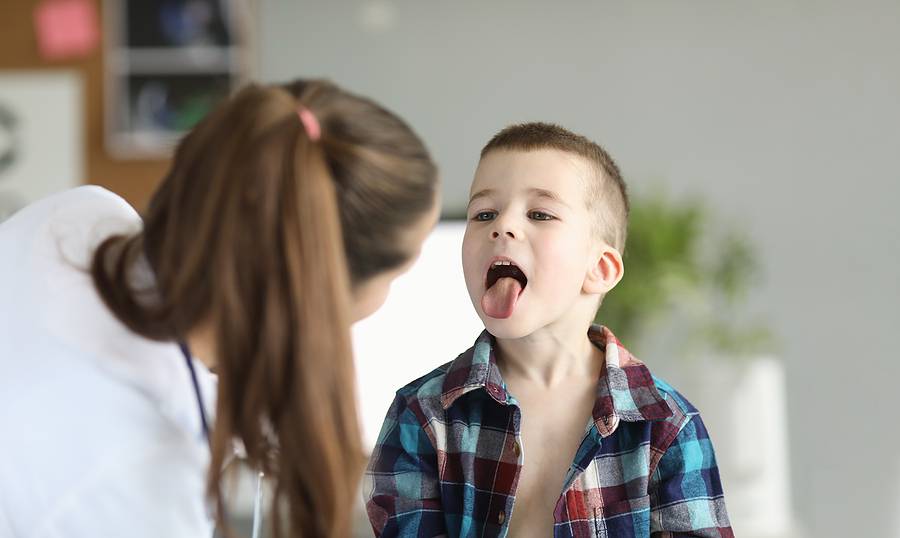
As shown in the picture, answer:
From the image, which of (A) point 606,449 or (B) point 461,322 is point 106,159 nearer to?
(B) point 461,322

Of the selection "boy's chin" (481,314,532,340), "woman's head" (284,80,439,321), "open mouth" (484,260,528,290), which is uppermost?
"woman's head" (284,80,439,321)

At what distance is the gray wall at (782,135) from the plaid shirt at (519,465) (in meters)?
1.31

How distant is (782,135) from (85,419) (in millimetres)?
1929

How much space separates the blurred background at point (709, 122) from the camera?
2.25 meters

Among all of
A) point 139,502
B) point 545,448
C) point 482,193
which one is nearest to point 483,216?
point 482,193

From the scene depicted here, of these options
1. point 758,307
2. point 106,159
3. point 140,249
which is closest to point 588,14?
point 758,307

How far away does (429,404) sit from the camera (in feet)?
3.43

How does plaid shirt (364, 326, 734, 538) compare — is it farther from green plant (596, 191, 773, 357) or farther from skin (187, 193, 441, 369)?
green plant (596, 191, 773, 357)

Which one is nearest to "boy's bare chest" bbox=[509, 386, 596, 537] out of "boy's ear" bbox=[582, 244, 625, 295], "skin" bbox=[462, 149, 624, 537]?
"skin" bbox=[462, 149, 624, 537]

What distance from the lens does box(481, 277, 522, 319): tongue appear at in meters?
0.99

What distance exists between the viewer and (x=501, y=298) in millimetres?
997

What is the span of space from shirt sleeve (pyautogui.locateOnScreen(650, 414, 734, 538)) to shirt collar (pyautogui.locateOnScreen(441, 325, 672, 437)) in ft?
0.12

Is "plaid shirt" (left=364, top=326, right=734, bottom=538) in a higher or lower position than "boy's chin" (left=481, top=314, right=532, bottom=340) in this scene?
lower

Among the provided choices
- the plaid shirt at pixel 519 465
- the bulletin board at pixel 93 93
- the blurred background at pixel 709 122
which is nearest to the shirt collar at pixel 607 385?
the plaid shirt at pixel 519 465
